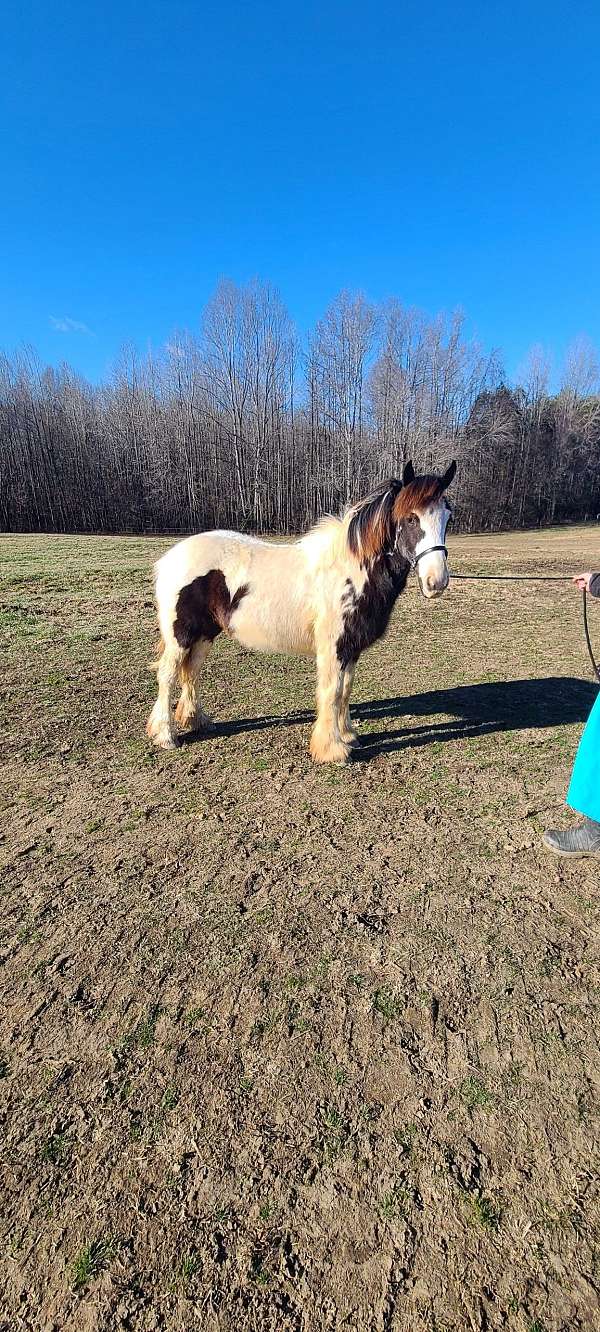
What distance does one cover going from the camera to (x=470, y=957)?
2.55 meters

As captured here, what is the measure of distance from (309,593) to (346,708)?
1024mm

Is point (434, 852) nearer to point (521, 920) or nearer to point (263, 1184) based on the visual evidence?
point (521, 920)

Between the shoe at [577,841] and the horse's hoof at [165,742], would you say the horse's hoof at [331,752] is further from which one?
the shoe at [577,841]

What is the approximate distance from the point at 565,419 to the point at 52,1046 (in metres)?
46.5

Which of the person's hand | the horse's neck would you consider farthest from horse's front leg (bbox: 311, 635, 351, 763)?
the person's hand

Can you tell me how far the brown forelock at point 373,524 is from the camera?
13.3 feet

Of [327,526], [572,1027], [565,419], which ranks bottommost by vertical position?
[572,1027]

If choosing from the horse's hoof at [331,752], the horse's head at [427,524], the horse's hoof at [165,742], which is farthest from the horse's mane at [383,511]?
the horse's hoof at [165,742]

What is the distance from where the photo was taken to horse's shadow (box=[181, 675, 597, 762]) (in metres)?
5.02

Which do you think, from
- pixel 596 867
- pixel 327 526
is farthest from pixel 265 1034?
pixel 327 526

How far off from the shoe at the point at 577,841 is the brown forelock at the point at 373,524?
2274 mm

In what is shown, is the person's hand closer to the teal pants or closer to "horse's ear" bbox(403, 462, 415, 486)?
the teal pants

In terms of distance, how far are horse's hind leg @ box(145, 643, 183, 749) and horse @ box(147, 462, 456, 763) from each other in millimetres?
12

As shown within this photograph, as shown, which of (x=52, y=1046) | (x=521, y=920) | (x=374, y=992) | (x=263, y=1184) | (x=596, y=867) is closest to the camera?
(x=263, y=1184)
